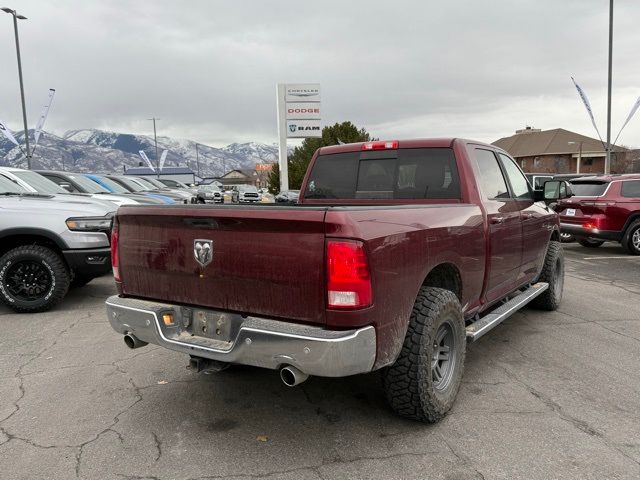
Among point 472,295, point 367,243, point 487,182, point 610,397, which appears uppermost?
point 487,182

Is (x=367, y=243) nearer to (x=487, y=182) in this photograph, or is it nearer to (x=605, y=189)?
(x=487, y=182)

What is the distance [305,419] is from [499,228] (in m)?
2.23

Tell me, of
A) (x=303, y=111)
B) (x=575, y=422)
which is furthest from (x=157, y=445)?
(x=303, y=111)

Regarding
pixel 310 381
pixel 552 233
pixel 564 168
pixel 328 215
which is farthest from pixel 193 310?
pixel 564 168

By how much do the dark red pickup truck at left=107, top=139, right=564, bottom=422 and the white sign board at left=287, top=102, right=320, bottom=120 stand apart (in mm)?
23292

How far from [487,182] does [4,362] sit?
14.8 feet

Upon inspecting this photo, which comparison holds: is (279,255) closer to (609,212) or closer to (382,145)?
(382,145)

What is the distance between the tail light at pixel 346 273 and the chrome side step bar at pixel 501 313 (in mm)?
1437

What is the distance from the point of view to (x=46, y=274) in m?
5.90

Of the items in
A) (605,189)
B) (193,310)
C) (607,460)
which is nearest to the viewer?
Answer: (607,460)

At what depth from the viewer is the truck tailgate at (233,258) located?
254 cm

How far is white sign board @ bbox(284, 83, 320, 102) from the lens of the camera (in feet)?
86.5

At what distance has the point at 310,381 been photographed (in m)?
3.90

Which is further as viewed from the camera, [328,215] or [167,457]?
[167,457]
